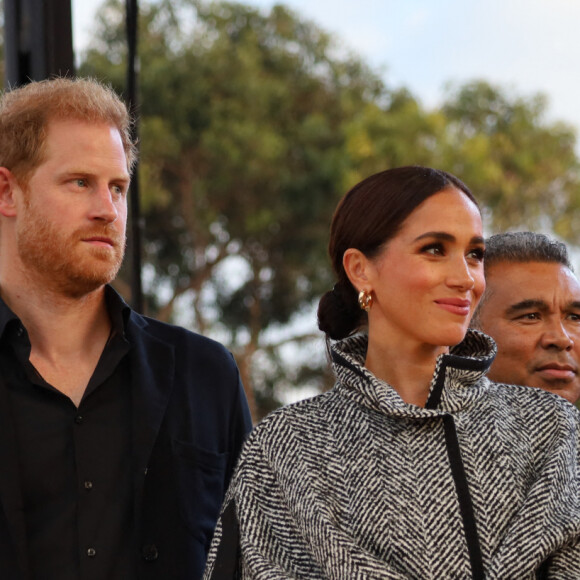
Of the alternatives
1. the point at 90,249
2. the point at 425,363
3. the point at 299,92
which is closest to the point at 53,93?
the point at 90,249

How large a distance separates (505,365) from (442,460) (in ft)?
2.18

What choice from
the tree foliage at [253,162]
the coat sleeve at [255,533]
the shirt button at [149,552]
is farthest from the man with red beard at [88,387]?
the tree foliage at [253,162]

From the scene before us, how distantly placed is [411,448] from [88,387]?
71cm

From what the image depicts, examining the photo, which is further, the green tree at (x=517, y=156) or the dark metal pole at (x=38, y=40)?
the green tree at (x=517, y=156)

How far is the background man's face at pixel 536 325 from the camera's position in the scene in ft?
8.14

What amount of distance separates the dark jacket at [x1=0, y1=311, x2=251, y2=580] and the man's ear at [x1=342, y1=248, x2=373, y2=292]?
0.48 m

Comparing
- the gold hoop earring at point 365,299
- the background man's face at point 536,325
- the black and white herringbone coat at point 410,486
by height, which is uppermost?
the gold hoop earring at point 365,299

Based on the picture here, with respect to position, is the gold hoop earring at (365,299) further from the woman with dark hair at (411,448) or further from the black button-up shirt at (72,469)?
the black button-up shirt at (72,469)

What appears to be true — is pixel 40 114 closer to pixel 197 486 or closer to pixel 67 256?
pixel 67 256

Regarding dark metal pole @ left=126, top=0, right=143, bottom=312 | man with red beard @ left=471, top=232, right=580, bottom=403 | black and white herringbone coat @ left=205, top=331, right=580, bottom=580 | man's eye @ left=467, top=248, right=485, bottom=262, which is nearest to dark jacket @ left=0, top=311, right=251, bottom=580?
black and white herringbone coat @ left=205, top=331, right=580, bottom=580

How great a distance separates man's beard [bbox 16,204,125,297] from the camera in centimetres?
228

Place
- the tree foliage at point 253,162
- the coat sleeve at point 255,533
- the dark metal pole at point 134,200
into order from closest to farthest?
the coat sleeve at point 255,533 → the dark metal pole at point 134,200 → the tree foliage at point 253,162

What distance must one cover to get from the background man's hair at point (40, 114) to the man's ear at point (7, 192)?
17mm

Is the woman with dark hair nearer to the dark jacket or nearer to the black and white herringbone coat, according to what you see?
the black and white herringbone coat
